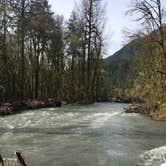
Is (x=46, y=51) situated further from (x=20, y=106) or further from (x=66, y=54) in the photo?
(x=20, y=106)

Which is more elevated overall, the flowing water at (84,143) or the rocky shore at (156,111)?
the rocky shore at (156,111)

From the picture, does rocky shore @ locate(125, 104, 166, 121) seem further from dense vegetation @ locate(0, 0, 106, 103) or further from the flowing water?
dense vegetation @ locate(0, 0, 106, 103)

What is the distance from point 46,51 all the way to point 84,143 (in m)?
35.2

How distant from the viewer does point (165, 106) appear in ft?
79.7

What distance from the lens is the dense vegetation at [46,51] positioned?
3619 cm

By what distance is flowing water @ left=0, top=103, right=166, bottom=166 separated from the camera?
35.2 feet

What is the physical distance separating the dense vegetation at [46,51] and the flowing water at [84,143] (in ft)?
53.3

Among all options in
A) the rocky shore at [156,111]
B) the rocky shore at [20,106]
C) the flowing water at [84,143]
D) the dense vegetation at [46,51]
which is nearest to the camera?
the flowing water at [84,143]

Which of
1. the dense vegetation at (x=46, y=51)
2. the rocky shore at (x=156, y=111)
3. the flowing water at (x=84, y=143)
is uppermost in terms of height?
the dense vegetation at (x=46, y=51)

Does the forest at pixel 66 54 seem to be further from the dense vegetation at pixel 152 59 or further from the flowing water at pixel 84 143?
the flowing water at pixel 84 143

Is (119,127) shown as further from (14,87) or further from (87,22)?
(87,22)

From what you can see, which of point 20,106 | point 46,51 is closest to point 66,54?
point 46,51

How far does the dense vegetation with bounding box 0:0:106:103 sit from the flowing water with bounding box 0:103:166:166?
16241 millimetres

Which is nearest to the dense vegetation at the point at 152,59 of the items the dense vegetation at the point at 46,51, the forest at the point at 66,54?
the forest at the point at 66,54
